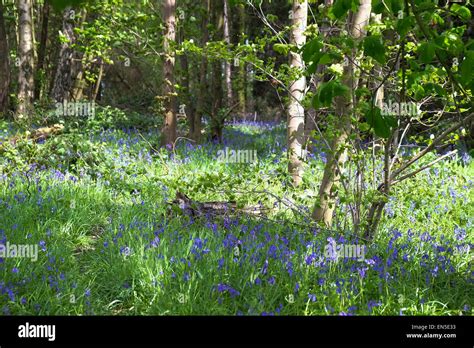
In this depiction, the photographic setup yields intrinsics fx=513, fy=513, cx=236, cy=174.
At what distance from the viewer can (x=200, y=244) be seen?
4.43m

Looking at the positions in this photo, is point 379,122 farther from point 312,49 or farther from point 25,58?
point 25,58

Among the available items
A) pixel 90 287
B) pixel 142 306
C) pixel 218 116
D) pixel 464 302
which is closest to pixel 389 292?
pixel 464 302

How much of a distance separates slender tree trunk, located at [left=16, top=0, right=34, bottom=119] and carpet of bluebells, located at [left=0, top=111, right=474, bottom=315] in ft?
19.1

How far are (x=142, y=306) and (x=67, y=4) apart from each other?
2.76m

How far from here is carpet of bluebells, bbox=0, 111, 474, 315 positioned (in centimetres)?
366

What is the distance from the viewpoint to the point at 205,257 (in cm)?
419

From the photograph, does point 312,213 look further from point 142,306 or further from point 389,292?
point 142,306

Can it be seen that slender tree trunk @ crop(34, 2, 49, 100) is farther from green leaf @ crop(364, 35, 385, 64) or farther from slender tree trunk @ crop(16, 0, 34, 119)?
green leaf @ crop(364, 35, 385, 64)

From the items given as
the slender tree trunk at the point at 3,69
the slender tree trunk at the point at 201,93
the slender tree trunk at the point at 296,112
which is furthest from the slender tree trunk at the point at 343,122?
the slender tree trunk at the point at 3,69

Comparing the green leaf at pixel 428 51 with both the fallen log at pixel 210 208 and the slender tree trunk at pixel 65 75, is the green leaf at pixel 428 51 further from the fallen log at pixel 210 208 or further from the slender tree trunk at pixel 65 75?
the slender tree trunk at pixel 65 75

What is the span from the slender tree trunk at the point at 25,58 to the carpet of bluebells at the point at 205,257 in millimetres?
5829

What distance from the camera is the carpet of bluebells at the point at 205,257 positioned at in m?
3.66
